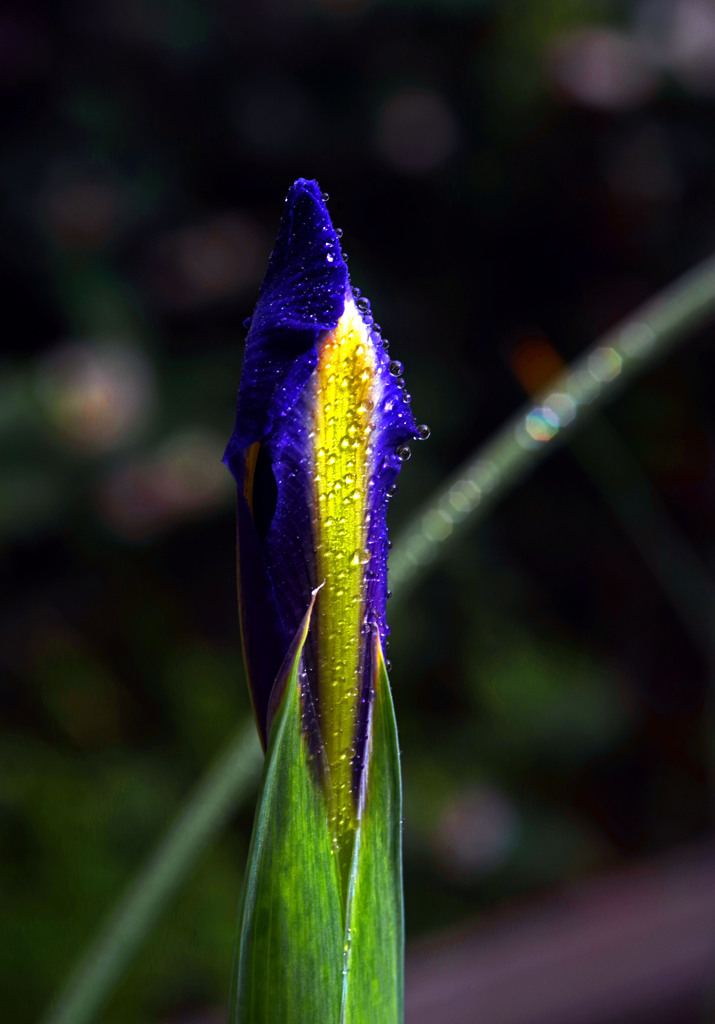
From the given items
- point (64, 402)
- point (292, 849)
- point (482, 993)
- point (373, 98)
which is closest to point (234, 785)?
point (292, 849)

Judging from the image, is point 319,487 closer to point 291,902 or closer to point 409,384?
point 291,902

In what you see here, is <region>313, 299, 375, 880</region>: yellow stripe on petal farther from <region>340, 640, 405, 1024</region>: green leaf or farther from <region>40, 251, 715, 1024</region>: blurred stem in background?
<region>40, 251, 715, 1024</region>: blurred stem in background

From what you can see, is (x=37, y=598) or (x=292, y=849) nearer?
(x=292, y=849)

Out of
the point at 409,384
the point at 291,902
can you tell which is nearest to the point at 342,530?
the point at 291,902

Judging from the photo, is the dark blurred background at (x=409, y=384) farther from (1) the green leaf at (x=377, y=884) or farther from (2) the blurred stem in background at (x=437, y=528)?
(1) the green leaf at (x=377, y=884)

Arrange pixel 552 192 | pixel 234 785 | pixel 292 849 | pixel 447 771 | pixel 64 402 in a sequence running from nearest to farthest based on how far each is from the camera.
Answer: pixel 292 849 → pixel 234 785 → pixel 64 402 → pixel 447 771 → pixel 552 192

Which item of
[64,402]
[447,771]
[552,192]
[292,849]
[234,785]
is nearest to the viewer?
[292,849]

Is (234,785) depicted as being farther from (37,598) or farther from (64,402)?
(37,598)
